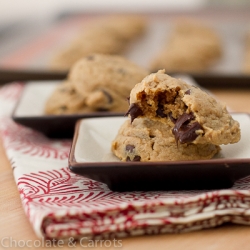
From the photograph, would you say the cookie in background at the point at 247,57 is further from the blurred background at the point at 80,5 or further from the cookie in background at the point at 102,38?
the blurred background at the point at 80,5

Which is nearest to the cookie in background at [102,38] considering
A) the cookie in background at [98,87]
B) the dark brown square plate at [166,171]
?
the cookie in background at [98,87]

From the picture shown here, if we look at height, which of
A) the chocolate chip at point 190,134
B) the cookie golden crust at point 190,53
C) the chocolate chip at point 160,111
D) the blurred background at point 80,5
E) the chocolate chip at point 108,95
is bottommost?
the cookie golden crust at point 190,53

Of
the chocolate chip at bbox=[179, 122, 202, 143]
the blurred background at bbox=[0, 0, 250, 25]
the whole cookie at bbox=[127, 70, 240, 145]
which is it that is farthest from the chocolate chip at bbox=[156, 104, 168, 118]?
the blurred background at bbox=[0, 0, 250, 25]

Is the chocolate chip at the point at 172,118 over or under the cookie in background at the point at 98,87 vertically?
over

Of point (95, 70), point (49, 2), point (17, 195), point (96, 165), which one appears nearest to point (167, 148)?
point (96, 165)

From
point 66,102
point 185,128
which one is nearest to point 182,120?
point 185,128

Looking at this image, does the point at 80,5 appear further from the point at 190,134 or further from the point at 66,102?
the point at 190,134

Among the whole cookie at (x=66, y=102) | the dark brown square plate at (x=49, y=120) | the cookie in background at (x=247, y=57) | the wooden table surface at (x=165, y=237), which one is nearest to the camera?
the wooden table surface at (x=165, y=237)

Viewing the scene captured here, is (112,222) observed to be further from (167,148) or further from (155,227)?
(167,148)
